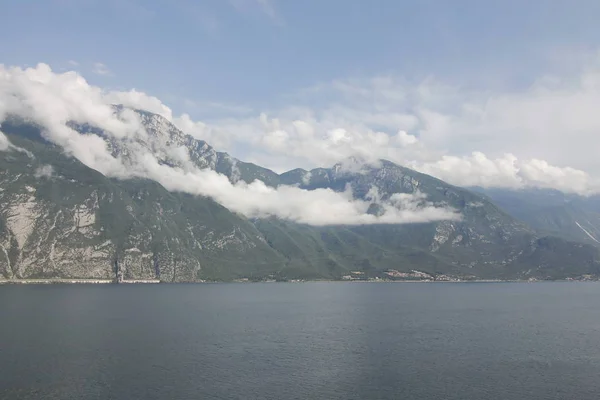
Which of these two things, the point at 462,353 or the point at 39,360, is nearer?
the point at 39,360

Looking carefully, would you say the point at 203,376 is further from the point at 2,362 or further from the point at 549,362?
the point at 549,362

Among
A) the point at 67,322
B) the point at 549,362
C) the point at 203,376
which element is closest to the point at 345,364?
the point at 203,376

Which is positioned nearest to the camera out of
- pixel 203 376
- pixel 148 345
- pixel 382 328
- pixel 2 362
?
pixel 203 376

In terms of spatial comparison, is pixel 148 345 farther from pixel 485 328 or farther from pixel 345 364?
pixel 485 328

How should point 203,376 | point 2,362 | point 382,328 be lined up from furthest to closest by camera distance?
point 382,328 < point 2,362 < point 203,376

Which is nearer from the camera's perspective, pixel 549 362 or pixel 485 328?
pixel 549 362

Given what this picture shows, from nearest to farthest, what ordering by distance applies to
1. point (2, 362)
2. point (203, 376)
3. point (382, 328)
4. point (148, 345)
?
point (203, 376)
point (2, 362)
point (148, 345)
point (382, 328)

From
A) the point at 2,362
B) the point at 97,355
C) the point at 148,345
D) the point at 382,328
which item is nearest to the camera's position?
the point at 2,362

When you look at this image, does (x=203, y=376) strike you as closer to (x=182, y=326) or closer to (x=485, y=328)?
(x=182, y=326)

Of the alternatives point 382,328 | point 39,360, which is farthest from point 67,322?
point 382,328
